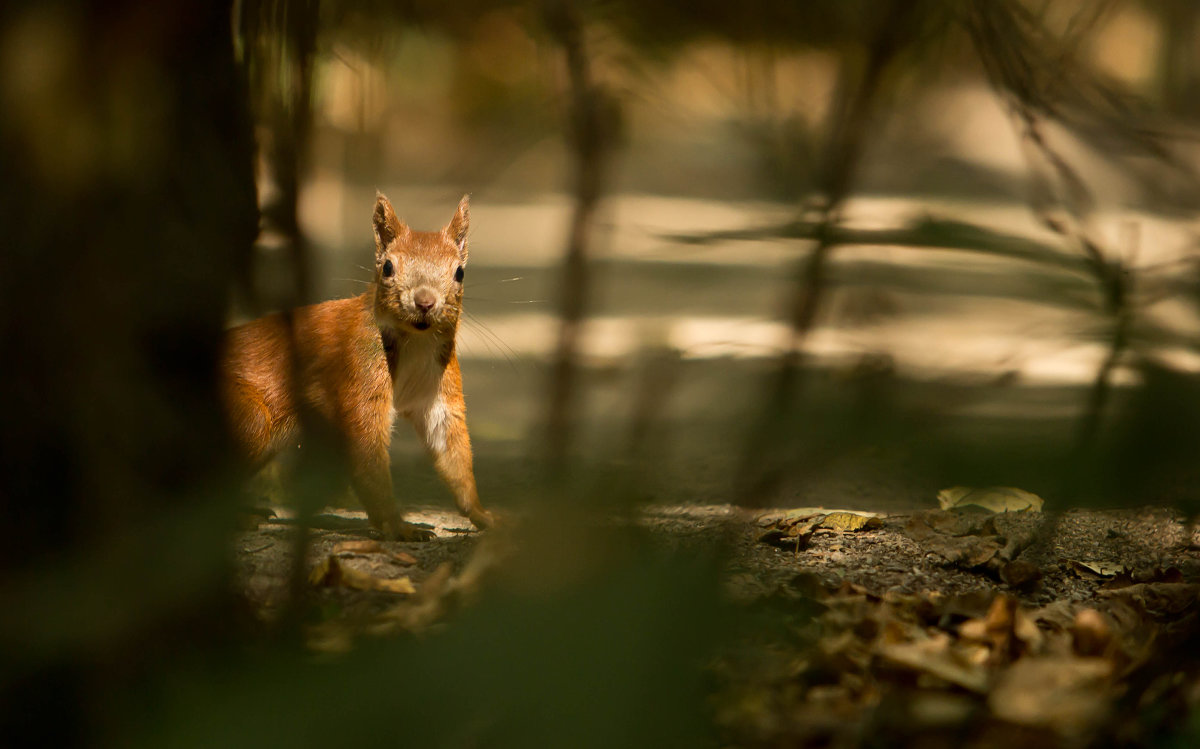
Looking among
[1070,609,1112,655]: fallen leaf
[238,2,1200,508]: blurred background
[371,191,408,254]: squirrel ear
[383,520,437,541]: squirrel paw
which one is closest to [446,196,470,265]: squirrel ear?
[371,191,408,254]: squirrel ear

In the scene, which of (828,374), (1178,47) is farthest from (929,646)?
(1178,47)

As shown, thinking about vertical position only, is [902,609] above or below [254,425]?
below

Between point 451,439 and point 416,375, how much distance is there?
21cm

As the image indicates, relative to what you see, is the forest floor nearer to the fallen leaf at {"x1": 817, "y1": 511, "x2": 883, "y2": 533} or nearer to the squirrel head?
the fallen leaf at {"x1": 817, "y1": 511, "x2": 883, "y2": 533}

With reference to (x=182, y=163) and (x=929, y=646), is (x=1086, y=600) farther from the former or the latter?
(x=182, y=163)

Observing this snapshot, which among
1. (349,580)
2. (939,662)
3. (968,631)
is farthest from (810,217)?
(349,580)

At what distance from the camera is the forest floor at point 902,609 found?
1.06 metres

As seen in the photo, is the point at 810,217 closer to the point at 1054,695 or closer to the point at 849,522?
the point at 1054,695

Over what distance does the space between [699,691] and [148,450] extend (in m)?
0.86

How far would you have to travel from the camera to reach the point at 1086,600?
80.5 inches

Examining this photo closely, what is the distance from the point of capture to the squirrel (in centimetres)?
259

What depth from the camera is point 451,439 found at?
280 cm

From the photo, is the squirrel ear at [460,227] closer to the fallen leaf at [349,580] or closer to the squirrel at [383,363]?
the squirrel at [383,363]

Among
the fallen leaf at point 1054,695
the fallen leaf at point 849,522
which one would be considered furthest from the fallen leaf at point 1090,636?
the fallen leaf at point 849,522
